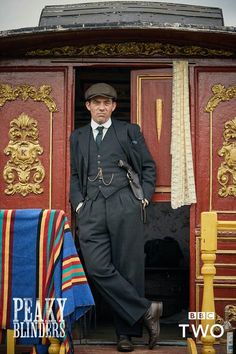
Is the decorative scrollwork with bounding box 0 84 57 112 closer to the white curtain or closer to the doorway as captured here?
the doorway

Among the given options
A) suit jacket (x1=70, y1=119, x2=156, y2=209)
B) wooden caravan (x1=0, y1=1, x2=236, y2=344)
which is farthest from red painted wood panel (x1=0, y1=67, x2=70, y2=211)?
suit jacket (x1=70, y1=119, x2=156, y2=209)

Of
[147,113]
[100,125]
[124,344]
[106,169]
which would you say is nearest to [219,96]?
[147,113]

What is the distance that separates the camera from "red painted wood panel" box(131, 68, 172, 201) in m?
7.59

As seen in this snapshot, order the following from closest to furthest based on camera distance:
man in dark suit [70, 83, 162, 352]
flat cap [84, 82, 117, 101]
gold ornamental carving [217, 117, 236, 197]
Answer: man in dark suit [70, 83, 162, 352] < flat cap [84, 82, 117, 101] < gold ornamental carving [217, 117, 236, 197]

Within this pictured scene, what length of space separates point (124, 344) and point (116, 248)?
88cm

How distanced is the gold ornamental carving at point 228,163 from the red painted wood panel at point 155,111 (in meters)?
0.52

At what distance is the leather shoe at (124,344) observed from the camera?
22.8ft

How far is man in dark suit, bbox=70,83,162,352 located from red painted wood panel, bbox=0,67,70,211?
0.19m

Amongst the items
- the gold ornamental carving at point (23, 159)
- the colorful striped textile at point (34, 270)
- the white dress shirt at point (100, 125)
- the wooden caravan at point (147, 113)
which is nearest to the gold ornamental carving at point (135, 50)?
the wooden caravan at point (147, 113)

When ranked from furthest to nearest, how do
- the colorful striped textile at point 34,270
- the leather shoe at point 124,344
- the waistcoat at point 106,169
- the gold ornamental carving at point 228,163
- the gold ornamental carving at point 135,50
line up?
the gold ornamental carving at point 135,50
the gold ornamental carving at point 228,163
the waistcoat at point 106,169
the leather shoe at point 124,344
the colorful striped textile at point 34,270

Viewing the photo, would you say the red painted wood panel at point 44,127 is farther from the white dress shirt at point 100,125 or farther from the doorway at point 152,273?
the doorway at point 152,273

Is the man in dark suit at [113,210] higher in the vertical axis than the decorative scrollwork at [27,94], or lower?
lower

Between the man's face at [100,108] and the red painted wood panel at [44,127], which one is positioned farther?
the red painted wood panel at [44,127]

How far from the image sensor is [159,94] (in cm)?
765
